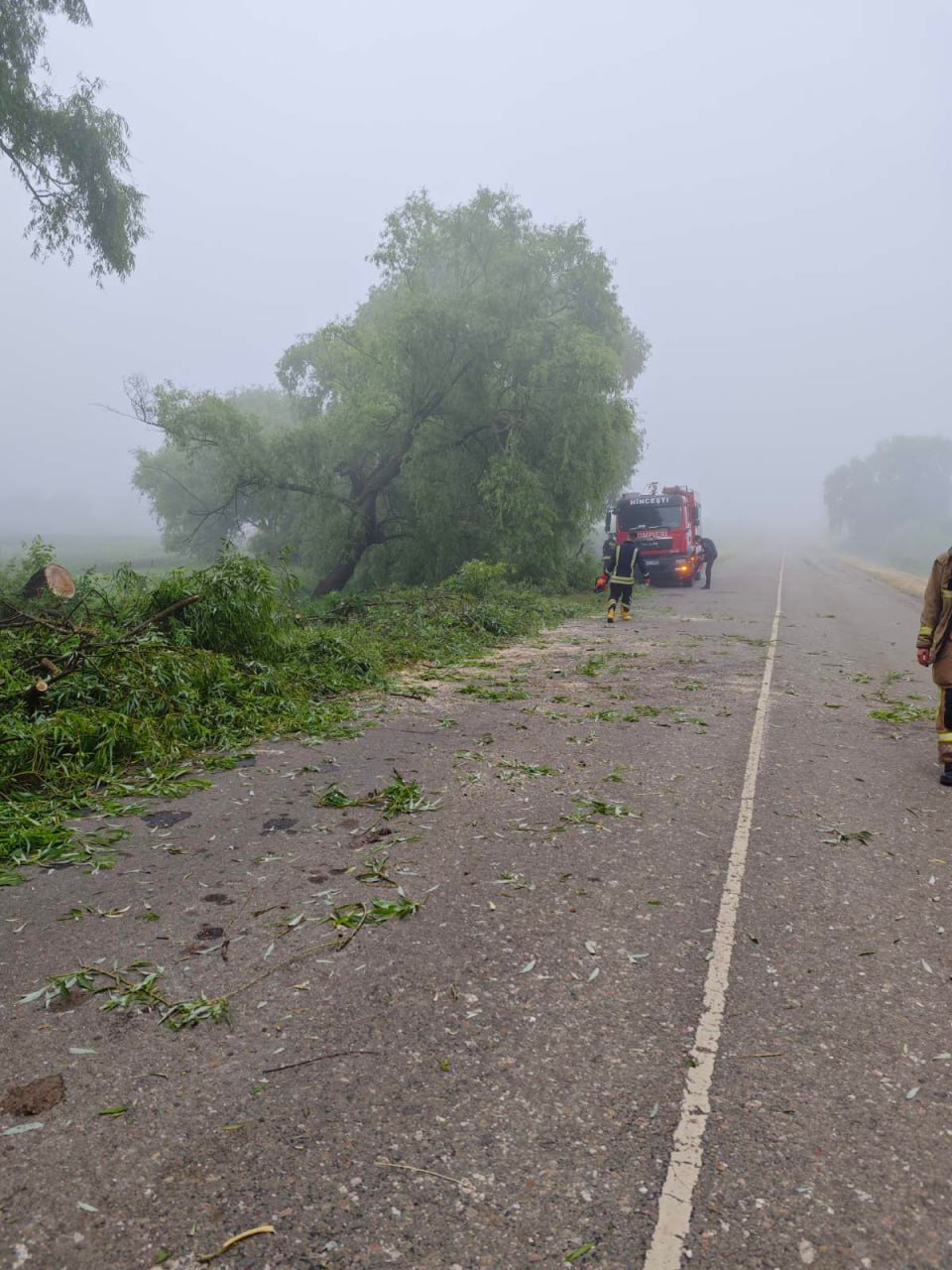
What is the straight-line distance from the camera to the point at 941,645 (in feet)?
21.4

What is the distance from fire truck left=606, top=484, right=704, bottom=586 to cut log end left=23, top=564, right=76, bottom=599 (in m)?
16.2

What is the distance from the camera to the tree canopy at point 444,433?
20.7m

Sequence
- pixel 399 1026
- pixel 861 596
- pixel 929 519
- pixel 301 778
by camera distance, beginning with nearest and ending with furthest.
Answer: pixel 399 1026, pixel 301 778, pixel 861 596, pixel 929 519

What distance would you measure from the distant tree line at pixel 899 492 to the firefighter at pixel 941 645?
73.2 m

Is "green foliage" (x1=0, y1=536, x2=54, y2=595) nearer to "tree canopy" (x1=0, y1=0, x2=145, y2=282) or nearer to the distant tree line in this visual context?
"tree canopy" (x1=0, y1=0, x2=145, y2=282)

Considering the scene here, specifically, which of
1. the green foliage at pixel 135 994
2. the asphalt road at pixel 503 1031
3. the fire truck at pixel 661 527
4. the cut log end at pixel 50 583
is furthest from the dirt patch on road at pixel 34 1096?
the fire truck at pixel 661 527

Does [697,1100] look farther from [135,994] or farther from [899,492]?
[899,492]

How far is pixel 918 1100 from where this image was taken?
279 cm

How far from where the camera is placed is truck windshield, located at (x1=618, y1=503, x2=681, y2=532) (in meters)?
24.0

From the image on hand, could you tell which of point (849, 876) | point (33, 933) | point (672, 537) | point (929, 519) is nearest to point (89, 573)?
point (33, 933)

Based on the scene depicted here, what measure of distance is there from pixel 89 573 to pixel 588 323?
21.2 metres

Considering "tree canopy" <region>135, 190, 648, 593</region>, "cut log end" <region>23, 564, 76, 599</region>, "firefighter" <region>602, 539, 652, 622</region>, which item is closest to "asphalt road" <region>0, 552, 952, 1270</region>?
"cut log end" <region>23, 564, 76, 599</region>

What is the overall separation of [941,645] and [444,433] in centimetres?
1713

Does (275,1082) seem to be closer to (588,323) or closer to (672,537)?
(672,537)
